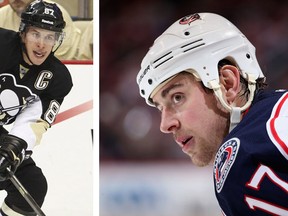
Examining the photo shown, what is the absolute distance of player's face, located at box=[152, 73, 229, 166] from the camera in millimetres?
1397

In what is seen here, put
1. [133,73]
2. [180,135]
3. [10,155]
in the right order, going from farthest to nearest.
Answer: [133,73]
[10,155]
[180,135]

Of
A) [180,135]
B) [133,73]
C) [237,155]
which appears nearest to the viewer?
[237,155]

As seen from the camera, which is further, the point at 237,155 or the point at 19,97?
the point at 19,97

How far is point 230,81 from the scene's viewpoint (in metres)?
1.42

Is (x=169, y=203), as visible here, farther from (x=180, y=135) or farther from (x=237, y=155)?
(x=237, y=155)

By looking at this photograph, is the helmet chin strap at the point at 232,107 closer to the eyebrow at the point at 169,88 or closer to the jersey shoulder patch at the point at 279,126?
the eyebrow at the point at 169,88

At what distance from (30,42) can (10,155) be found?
1.87 feet

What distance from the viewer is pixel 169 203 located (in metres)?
2.80

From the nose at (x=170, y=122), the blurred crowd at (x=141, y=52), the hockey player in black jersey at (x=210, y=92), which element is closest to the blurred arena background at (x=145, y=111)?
the blurred crowd at (x=141, y=52)

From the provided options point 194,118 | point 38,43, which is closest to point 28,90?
point 38,43

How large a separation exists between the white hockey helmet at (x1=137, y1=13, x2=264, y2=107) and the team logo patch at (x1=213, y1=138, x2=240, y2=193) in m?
0.31

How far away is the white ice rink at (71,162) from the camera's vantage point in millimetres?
2779

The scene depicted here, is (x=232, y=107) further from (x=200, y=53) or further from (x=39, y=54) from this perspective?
(x=39, y=54)

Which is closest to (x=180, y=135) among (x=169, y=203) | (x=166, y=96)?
(x=166, y=96)
